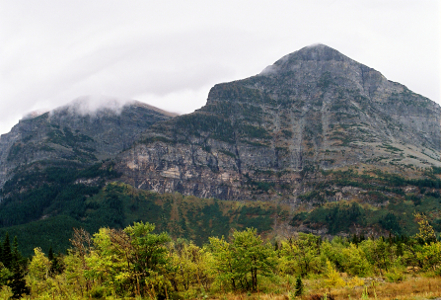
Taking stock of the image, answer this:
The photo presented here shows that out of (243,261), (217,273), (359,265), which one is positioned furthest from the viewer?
(359,265)

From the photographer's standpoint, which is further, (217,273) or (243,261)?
(217,273)

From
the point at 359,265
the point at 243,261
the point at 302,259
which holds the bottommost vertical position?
the point at 359,265

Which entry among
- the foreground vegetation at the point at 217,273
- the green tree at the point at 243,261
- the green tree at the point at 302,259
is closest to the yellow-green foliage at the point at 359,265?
the foreground vegetation at the point at 217,273

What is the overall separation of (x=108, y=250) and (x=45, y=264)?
46.9 m

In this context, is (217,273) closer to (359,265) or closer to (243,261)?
(243,261)

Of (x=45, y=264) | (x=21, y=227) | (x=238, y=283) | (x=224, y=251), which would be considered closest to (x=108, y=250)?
(x=224, y=251)

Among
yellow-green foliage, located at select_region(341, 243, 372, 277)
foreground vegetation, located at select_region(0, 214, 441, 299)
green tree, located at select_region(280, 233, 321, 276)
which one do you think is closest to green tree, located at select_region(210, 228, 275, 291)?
foreground vegetation, located at select_region(0, 214, 441, 299)

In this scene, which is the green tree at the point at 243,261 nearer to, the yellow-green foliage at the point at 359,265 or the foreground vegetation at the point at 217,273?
the foreground vegetation at the point at 217,273

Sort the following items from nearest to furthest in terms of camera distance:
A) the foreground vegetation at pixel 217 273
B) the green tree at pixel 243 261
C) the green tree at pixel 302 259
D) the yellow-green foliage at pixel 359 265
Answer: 1. the foreground vegetation at pixel 217 273
2. the green tree at pixel 243 261
3. the yellow-green foliage at pixel 359 265
4. the green tree at pixel 302 259

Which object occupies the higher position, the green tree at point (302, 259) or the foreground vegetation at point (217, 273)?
the foreground vegetation at point (217, 273)

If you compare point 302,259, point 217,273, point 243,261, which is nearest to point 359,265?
point 302,259

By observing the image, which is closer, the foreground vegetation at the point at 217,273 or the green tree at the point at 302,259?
the foreground vegetation at the point at 217,273

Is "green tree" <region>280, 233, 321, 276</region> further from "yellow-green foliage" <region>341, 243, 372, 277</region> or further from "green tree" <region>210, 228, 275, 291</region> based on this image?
"green tree" <region>210, 228, 275, 291</region>

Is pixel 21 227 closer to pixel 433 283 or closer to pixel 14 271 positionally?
pixel 14 271
